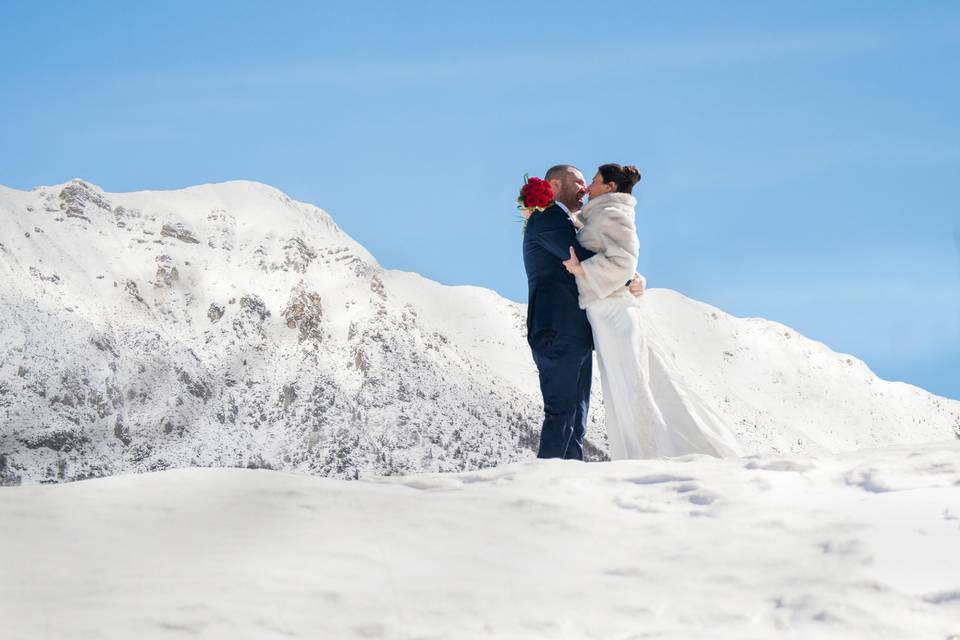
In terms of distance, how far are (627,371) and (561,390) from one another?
1.78 feet

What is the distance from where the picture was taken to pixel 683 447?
24.7 feet

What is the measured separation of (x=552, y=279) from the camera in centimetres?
770

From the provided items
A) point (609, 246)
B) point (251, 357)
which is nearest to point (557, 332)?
point (609, 246)

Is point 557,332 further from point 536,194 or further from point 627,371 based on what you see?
point 536,194

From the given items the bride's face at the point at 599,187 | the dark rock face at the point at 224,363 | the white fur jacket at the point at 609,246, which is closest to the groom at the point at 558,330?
the white fur jacket at the point at 609,246

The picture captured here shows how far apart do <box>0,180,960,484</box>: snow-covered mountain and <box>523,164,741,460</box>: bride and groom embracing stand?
45841 mm

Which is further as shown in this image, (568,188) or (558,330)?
(568,188)

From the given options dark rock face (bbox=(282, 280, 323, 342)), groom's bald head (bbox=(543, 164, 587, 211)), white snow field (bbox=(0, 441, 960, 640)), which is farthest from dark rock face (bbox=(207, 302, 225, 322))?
white snow field (bbox=(0, 441, 960, 640))

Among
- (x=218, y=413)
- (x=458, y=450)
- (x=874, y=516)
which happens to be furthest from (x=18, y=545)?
(x=218, y=413)

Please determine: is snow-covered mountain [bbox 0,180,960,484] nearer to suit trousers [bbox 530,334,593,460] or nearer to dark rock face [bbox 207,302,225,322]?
dark rock face [bbox 207,302,225,322]

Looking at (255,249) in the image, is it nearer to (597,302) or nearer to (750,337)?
(750,337)

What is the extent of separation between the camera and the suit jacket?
759 cm

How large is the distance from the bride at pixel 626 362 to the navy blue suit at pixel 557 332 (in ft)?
0.34

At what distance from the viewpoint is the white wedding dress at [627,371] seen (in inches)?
297
